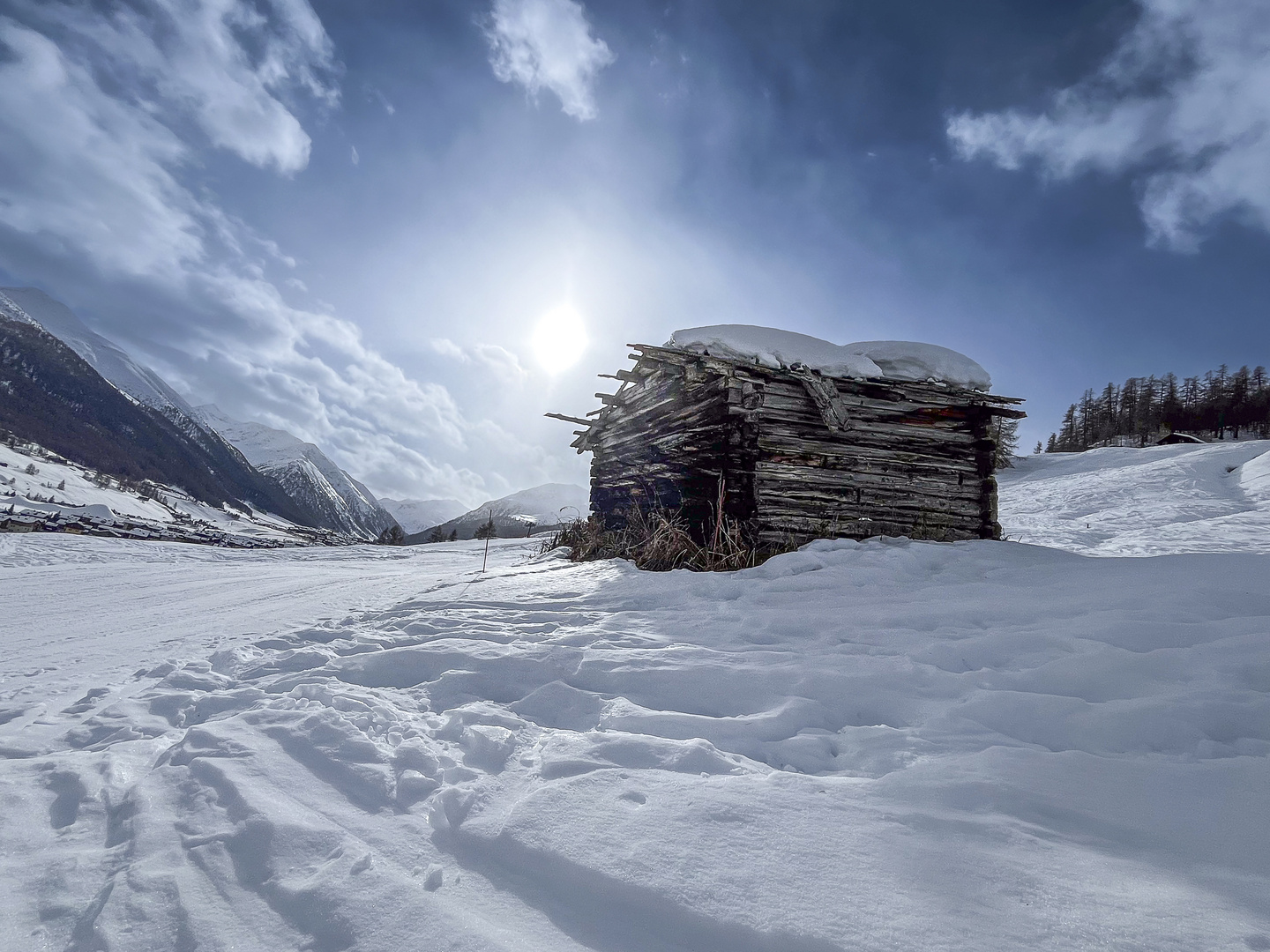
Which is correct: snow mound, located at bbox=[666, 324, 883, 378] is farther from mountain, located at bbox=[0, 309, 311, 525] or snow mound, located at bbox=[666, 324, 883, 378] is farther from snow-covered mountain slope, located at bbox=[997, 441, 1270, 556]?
mountain, located at bbox=[0, 309, 311, 525]

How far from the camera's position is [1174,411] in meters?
41.3

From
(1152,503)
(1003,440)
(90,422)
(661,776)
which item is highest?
(90,422)

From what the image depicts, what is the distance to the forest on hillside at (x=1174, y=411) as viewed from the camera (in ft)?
129

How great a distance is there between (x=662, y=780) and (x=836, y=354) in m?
7.10

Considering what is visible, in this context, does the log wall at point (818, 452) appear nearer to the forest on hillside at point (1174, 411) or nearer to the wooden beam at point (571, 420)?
the wooden beam at point (571, 420)

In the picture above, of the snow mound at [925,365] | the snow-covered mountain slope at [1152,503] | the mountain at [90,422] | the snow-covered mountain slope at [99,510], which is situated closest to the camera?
the snow mound at [925,365]

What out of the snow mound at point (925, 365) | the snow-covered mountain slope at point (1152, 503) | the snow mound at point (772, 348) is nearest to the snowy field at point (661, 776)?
the snow mound at point (772, 348)

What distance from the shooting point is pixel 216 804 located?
1357 mm

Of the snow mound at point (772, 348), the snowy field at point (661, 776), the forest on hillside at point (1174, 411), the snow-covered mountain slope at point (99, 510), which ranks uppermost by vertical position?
the forest on hillside at point (1174, 411)

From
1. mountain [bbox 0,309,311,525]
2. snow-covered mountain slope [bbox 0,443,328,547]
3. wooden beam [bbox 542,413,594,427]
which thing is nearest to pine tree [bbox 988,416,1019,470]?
wooden beam [bbox 542,413,594,427]

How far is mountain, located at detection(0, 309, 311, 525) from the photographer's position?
3041 inches

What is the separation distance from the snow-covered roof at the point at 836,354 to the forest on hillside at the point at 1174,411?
158 feet

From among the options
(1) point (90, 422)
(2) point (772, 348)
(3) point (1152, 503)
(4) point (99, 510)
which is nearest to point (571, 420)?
(2) point (772, 348)

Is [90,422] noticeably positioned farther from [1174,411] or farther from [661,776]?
[1174,411]
